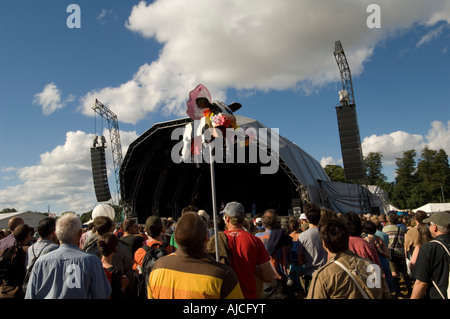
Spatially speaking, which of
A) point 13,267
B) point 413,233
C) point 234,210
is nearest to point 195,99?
point 234,210

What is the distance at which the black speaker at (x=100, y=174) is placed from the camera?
2236 centimetres

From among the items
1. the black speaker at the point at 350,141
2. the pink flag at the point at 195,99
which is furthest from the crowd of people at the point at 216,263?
the black speaker at the point at 350,141

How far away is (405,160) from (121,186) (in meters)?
65.1

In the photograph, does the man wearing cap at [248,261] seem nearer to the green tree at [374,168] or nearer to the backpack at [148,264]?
the backpack at [148,264]

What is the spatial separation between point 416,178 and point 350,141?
58.0 meters

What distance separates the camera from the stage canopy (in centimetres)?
1819

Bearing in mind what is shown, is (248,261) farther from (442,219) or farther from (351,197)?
(351,197)

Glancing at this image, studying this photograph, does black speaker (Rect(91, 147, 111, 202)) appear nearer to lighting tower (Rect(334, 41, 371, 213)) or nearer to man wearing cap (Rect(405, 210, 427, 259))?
lighting tower (Rect(334, 41, 371, 213))

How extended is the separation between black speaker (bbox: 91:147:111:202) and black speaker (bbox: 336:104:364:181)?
585 inches

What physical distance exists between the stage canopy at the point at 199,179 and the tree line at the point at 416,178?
1421 inches

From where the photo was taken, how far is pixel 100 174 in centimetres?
2253

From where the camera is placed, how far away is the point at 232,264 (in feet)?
9.50

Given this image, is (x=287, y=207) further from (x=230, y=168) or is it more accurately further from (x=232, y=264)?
(x=232, y=264)
